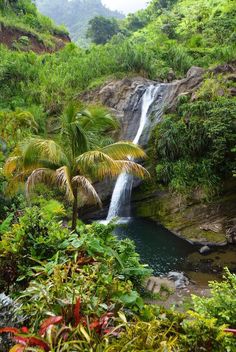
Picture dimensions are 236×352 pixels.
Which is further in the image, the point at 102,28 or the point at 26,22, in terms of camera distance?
the point at 102,28

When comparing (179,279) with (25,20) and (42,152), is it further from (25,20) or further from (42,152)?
(25,20)

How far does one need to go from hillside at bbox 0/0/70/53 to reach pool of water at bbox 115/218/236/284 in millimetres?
19538

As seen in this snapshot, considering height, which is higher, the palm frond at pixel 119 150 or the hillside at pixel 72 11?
the hillside at pixel 72 11

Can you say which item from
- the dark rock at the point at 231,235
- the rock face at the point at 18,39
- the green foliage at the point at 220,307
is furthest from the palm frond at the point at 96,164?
the rock face at the point at 18,39

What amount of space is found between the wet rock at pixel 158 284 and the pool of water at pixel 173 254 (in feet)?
2.13

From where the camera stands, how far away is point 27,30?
2708 cm

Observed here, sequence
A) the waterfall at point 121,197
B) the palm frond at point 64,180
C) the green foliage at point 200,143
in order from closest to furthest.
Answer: the palm frond at point 64,180 → the green foliage at point 200,143 → the waterfall at point 121,197

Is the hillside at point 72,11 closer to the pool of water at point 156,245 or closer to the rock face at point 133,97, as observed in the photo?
the rock face at point 133,97

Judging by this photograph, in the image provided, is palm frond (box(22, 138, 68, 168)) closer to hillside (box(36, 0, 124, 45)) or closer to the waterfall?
the waterfall

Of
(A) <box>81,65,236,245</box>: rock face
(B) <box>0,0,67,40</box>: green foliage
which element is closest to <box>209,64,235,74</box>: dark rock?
(A) <box>81,65,236,245</box>: rock face

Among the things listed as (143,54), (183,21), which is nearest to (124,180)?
(143,54)

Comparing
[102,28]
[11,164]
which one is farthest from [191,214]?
[102,28]

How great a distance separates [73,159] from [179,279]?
13.7 feet

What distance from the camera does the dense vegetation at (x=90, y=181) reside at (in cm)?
233
